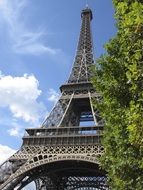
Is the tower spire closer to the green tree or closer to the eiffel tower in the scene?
the eiffel tower

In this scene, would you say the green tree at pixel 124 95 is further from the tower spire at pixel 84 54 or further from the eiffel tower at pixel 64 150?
the tower spire at pixel 84 54

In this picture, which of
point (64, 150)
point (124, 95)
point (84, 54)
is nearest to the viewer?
point (124, 95)

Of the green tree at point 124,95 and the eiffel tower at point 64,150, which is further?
the eiffel tower at point 64,150

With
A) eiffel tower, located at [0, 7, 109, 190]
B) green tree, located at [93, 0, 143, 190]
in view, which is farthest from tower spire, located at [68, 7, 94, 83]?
green tree, located at [93, 0, 143, 190]

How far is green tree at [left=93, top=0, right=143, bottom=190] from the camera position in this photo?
14406 millimetres

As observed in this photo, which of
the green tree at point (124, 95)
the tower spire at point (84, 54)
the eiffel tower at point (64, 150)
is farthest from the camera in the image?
the tower spire at point (84, 54)

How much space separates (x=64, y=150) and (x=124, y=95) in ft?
90.0

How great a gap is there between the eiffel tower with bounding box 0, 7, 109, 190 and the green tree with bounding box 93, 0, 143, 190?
17.8 meters

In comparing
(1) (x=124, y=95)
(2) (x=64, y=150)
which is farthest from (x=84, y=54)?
(1) (x=124, y=95)

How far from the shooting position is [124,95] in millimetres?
18656

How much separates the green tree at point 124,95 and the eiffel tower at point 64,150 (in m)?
17.8

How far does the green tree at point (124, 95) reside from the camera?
47.3 ft

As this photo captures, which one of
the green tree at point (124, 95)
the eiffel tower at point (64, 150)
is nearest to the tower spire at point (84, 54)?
the eiffel tower at point (64, 150)

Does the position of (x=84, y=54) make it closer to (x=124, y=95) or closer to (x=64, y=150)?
(x=64, y=150)
